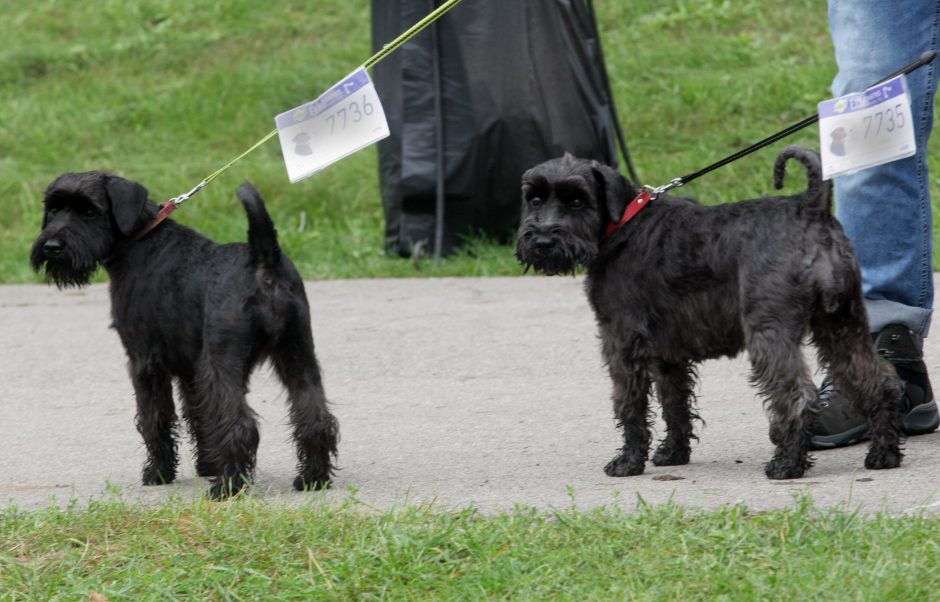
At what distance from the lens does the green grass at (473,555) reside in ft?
11.9

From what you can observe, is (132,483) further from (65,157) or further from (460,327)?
(65,157)

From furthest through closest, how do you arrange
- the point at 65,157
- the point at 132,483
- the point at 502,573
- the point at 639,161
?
1. the point at 65,157
2. the point at 639,161
3. the point at 132,483
4. the point at 502,573

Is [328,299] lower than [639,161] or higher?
lower

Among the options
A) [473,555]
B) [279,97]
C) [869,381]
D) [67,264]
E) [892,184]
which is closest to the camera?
[473,555]

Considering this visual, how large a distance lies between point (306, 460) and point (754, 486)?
1526 millimetres

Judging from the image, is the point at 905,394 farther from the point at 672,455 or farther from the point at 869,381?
the point at 672,455

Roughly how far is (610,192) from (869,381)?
108 centimetres

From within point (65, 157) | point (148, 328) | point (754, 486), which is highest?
point (65, 157)

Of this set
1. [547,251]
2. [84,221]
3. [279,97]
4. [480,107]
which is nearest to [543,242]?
[547,251]

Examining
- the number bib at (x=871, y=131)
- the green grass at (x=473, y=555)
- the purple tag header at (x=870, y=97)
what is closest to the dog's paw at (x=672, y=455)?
the green grass at (x=473, y=555)

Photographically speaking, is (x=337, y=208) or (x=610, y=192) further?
(x=337, y=208)

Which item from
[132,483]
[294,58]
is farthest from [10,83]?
[132,483]

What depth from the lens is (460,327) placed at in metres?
8.23

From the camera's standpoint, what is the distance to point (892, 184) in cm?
539
